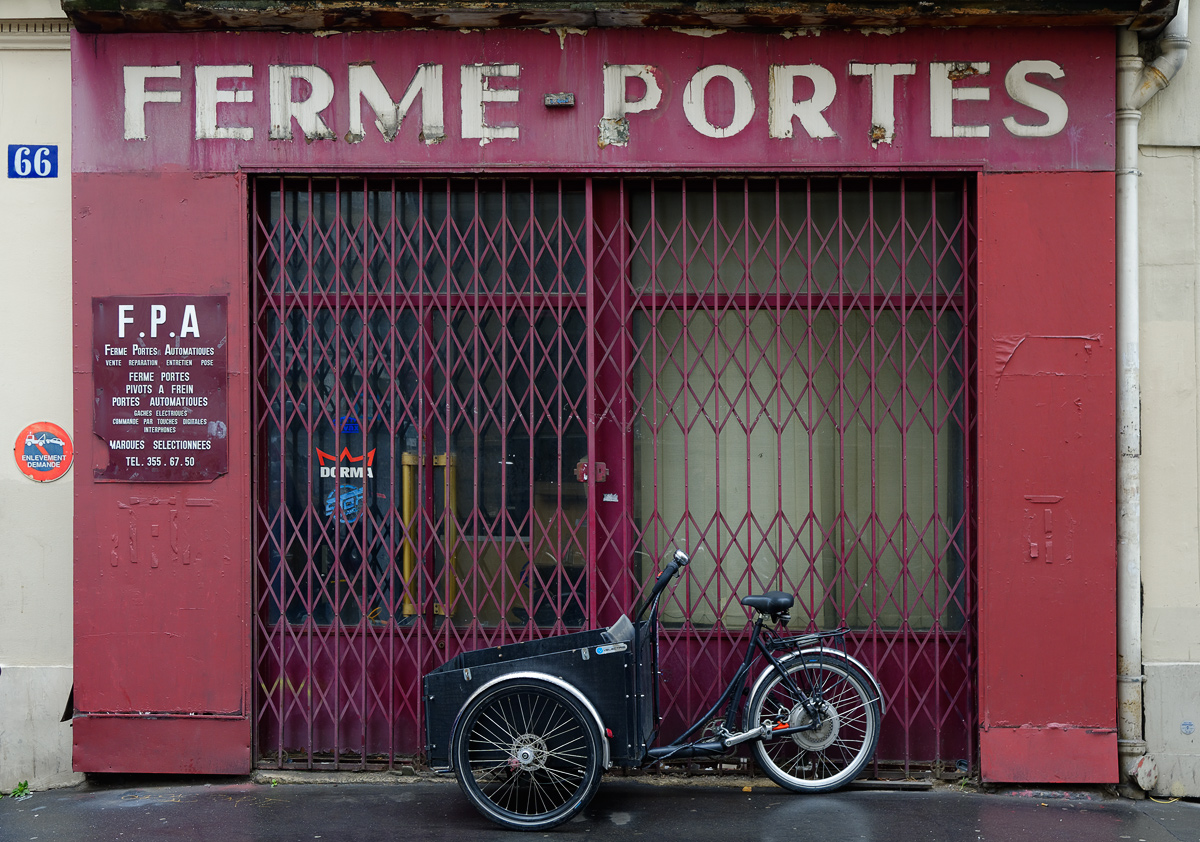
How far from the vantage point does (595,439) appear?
607 centimetres

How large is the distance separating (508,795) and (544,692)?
65 centimetres

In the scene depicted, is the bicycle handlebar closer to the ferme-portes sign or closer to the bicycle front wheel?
the bicycle front wheel

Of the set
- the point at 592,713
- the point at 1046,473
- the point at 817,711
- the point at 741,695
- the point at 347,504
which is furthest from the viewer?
the point at 347,504

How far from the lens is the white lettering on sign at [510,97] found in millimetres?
5879

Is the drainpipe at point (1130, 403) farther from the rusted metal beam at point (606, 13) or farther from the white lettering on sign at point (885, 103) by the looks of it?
the white lettering on sign at point (885, 103)

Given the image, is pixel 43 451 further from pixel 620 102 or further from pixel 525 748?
pixel 620 102

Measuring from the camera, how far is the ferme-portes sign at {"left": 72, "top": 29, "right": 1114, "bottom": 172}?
588 centimetres

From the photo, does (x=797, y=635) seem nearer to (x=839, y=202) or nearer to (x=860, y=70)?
(x=839, y=202)

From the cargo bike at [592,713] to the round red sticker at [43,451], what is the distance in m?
2.64

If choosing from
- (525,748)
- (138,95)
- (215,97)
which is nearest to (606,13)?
(215,97)

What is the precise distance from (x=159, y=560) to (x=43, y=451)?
3.21 ft

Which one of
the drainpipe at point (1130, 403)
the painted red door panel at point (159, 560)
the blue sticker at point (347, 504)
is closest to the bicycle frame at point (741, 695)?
the drainpipe at point (1130, 403)

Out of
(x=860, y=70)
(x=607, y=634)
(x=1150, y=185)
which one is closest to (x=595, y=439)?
(x=607, y=634)

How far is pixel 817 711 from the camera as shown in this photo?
5598 millimetres
